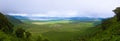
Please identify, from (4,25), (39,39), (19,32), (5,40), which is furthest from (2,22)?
(5,40)

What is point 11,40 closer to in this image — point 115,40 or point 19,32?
point 19,32

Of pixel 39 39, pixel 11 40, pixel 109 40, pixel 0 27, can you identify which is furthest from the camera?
pixel 39 39

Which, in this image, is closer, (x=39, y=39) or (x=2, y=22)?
(x=2, y=22)

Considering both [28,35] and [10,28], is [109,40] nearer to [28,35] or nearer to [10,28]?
[10,28]

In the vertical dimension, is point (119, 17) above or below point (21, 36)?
above

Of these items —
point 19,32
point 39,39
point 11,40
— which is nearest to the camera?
point 11,40

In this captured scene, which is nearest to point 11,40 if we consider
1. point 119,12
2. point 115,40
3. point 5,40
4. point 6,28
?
point 5,40

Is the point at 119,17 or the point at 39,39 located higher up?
the point at 119,17

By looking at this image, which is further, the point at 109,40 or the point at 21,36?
the point at 21,36

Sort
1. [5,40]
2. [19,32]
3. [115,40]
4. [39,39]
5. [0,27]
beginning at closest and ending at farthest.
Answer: [115,40] → [5,40] → [0,27] → [19,32] → [39,39]
